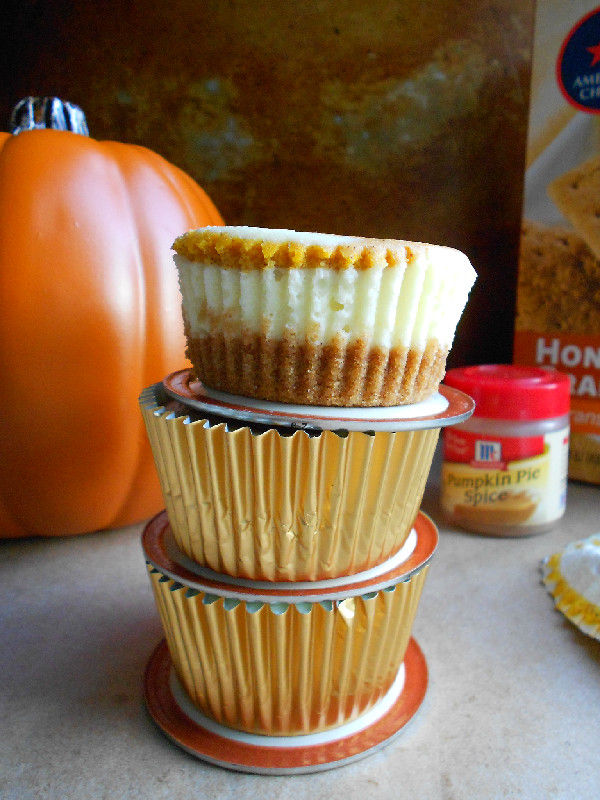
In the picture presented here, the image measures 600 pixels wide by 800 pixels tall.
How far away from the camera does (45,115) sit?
1.12 metres

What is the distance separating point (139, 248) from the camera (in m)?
1.02

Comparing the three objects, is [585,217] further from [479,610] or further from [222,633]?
[222,633]

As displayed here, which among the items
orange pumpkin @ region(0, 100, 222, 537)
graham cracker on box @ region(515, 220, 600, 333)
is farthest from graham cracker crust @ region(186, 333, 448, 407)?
graham cracker on box @ region(515, 220, 600, 333)

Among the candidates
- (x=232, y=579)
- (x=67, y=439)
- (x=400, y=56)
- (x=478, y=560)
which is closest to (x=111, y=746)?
(x=232, y=579)

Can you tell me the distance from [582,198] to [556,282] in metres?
0.17

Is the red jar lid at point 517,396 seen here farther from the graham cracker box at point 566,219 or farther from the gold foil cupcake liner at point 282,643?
the gold foil cupcake liner at point 282,643

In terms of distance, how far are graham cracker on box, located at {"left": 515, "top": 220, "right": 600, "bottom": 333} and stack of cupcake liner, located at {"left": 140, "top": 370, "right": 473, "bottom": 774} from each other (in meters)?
0.80

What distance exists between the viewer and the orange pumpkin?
939mm

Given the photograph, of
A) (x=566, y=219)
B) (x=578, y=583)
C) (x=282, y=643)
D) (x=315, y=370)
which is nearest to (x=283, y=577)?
(x=282, y=643)

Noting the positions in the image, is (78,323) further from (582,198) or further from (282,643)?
(582,198)

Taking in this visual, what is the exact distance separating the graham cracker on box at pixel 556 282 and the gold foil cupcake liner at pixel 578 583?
0.54m

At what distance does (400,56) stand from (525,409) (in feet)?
2.93

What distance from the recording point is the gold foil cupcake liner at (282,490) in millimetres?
581

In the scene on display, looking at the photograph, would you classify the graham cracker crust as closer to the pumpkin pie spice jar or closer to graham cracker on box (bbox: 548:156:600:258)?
the pumpkin pie spice jar
